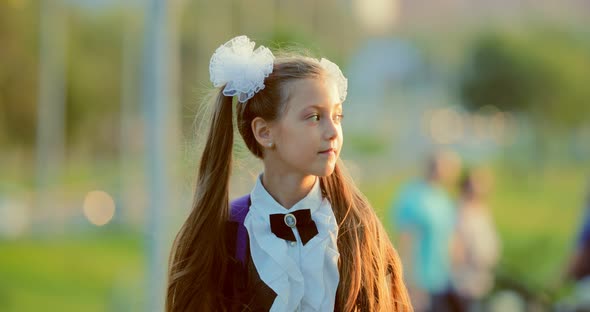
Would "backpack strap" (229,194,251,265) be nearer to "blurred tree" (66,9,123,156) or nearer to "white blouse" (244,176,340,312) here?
"white blouse" (244,176,340,312)

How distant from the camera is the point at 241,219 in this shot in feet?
9.89

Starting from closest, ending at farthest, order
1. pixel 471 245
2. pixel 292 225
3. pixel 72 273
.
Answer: pixel 292 225
pixel 471 245
pixel 72 273

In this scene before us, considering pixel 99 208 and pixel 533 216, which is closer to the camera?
pixel 533 216

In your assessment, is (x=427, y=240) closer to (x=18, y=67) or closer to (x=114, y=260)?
(x=114, y=260)

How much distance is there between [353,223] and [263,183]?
0.32m

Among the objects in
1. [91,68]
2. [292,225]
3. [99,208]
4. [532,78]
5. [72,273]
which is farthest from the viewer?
[91,68]

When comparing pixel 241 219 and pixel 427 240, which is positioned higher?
pixel 241 219

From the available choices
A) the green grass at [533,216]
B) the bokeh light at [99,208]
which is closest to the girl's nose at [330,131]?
the green grass at [533,216]

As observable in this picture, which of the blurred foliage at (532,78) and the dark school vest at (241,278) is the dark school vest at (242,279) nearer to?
the dark school vest at (241,278)

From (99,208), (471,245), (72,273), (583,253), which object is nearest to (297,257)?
(583,253)

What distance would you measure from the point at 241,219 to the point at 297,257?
235 mm

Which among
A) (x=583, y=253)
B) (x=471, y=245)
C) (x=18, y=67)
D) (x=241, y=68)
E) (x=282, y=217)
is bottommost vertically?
(x=471, y=245)

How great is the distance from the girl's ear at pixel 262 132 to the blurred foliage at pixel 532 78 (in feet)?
133

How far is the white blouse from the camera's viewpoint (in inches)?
113
